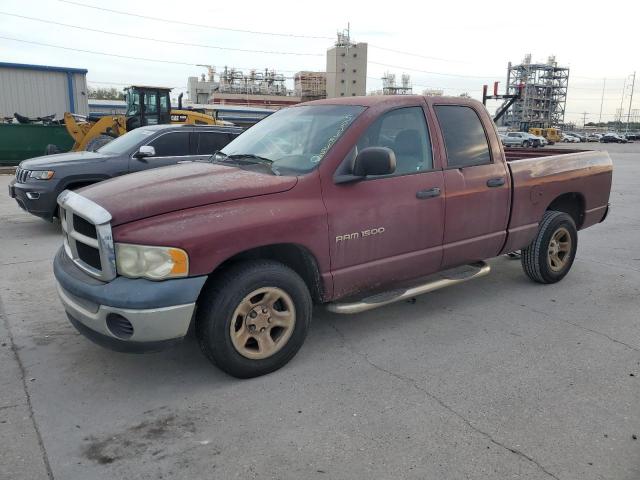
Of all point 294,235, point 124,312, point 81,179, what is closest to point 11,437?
point 124,312

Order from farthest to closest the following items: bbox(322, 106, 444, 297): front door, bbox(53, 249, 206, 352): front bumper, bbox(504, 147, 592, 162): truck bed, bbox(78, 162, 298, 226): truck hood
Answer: bbox(504, 147, 592, 162): truck bed
bbox(322, 106, 444, 297): front door
bbox(78, 162, 298, 226): truck hood
bbox(53, 249, 206, 352): front bumper

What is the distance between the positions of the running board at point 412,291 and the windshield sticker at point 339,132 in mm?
1123

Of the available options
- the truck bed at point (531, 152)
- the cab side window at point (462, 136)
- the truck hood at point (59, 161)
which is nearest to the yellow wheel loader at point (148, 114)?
the truck hood at point (59, 161)

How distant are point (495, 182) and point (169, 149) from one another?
5.69 m

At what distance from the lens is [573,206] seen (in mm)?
5730

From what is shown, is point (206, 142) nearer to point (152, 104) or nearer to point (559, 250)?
point (559, 250)

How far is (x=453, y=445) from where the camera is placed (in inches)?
108

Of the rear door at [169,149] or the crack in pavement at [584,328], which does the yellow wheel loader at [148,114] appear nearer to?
the rear door at [169,149]

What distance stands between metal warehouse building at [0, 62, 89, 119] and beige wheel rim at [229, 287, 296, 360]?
76.6ft

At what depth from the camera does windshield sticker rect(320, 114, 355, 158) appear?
3.72 metres

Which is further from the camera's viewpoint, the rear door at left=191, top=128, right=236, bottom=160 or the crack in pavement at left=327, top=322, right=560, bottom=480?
the rear door at left=191, top=128, right=236, bottom=160

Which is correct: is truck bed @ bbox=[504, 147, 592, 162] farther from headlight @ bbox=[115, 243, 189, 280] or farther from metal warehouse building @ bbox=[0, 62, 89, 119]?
metal warehouse building @ bbox=[0, 62, 89, 119]

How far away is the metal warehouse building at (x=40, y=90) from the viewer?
71.8ft

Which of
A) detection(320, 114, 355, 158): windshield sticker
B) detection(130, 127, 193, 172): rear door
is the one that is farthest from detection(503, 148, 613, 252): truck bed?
detection(130, 127, 193, 172): rear door
